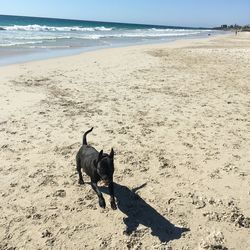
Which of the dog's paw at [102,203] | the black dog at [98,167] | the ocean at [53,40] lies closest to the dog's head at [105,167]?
the black dog at [98,167]

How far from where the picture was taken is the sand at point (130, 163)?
4754mm

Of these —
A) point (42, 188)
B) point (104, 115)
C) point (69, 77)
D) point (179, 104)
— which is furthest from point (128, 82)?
point (42, 188)

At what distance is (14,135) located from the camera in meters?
7.76

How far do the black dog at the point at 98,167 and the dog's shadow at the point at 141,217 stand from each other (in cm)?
30

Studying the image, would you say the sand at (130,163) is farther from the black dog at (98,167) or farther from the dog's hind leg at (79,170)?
the black dog at (98,167)

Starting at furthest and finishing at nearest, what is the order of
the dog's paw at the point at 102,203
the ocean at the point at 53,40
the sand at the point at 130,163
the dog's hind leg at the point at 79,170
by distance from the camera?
the ocean at the point at 53,40 → the dog's hind leg at the point at 79,170 → the dog's paw at the point at 102,203 → the sand at the point at 130,163

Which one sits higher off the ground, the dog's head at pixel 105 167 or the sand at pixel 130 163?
the dog's head at pixel 105 167

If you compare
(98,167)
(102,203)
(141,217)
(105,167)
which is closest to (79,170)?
(102,203)

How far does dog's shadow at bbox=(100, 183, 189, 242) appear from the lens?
4.76m

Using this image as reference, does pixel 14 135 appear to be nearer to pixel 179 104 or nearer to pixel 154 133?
pixel 154 133

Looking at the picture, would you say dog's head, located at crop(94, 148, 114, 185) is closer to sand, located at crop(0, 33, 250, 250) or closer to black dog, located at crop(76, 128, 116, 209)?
black dog, located at crop(76, 128, 116, 209)

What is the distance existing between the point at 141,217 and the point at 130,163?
67.2 inches

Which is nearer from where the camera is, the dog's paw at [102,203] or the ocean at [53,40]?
the dog's paw at [102,203]

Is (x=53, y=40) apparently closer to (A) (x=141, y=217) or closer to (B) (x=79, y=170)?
(B) (x=79, y=170)
